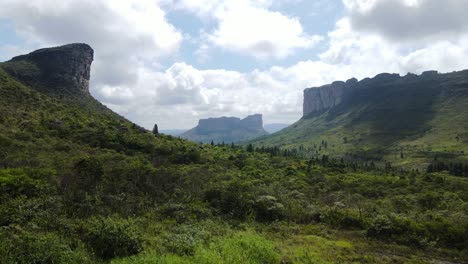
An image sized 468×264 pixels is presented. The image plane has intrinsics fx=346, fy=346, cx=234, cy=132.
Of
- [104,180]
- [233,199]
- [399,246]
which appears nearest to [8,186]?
[104,180]

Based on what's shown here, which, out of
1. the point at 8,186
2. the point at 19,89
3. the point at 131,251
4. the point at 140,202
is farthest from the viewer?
the point at 19,89

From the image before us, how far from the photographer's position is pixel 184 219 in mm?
24922

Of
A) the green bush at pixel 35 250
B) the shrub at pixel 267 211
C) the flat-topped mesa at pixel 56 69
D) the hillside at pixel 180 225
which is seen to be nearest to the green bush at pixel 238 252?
the hillside at pixel 180 225

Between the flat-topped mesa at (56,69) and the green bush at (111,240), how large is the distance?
117009 mm

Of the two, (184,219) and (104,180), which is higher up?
(104,180)

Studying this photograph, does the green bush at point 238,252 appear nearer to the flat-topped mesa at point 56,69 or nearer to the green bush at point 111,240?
the green bush at point 111,240

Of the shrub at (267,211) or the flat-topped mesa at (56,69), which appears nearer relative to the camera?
the shrub at (267,211)

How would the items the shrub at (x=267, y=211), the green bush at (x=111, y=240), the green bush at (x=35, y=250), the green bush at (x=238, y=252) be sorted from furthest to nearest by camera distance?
the shrub at (x=267, y=211)
the green bush at (x=238, y=252)
the green bush at (x=111, y=240)
the green bush at (x=35, y=250)

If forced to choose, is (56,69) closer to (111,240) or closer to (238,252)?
(111,240)

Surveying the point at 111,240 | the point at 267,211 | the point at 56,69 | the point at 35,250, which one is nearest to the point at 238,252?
the point at 111,240

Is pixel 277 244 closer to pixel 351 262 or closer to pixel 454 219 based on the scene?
pixel 351 262

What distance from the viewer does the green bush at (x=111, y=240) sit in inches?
652

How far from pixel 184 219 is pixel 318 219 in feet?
40.3

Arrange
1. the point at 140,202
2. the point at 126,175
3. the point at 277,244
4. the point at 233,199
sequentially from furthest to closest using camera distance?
the point at 126,175
the point at 233,199
the point at 140,202
the point at 277,244
